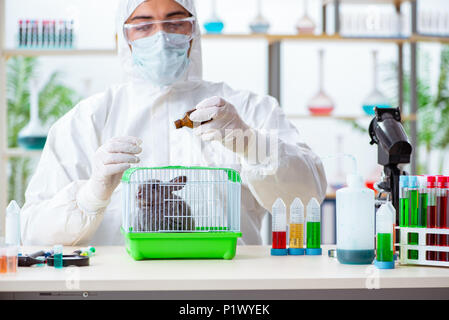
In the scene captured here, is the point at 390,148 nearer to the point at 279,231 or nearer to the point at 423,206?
the point at 423,206

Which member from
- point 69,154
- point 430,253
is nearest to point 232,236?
point 430,253

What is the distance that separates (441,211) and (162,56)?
96 cm

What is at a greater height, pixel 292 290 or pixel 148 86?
pixel 148 86

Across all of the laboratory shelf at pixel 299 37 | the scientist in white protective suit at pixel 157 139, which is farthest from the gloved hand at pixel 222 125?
the laboratory shelf at pixel 299 37

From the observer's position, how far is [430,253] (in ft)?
3.97

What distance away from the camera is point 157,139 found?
6.26 ft

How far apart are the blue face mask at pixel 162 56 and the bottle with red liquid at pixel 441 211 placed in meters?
0.93

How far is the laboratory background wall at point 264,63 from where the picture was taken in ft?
14.1

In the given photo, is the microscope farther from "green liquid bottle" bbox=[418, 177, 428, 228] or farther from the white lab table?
the white lab table

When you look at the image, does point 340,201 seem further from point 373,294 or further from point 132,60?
point 132,60

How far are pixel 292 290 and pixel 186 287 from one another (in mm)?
183

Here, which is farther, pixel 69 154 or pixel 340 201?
pixel 69 154

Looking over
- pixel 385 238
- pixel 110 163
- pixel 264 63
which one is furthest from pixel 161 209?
pixel 264 63
